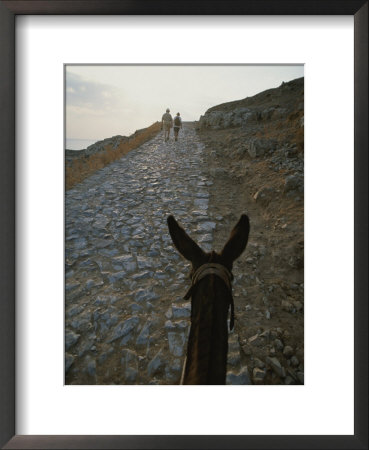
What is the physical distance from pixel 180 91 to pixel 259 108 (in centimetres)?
47

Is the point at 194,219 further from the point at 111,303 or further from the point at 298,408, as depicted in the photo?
the point at 298,408

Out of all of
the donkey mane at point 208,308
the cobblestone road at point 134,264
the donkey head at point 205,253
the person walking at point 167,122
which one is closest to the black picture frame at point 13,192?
the cobblestone road at point 134,264

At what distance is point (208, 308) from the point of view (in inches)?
51.8

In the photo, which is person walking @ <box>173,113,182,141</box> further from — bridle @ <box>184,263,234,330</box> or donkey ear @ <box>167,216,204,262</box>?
bridle @ <box>184,263,234,330</box>

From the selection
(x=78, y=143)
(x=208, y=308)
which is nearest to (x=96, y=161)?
(x=78, y=143)

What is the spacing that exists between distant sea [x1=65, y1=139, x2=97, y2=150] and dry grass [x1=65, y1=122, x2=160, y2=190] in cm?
7

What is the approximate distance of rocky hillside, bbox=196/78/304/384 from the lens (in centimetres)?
152

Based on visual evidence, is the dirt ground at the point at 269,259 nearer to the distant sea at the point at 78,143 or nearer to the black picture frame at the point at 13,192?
the black picture frame at the point at 13,192

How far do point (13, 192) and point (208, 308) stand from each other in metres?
1.30

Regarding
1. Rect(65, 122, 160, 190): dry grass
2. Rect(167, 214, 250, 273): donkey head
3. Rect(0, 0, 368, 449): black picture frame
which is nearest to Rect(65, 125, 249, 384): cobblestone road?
Rect(65, 122, 160, 190): dry grass

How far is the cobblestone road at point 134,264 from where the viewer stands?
4.96 ft

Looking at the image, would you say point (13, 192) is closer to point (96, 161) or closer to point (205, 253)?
point (96, 161)

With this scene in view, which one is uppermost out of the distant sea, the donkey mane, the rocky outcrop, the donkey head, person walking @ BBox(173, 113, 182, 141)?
the rocky outcrop

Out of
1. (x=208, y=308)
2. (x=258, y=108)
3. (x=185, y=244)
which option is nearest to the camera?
(x=208, y=308)
